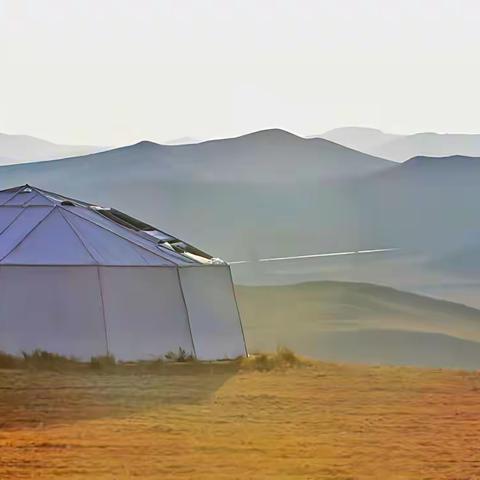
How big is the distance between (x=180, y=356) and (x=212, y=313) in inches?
64.2

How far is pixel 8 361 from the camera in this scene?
16.6m

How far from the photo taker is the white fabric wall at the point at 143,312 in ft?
57.6

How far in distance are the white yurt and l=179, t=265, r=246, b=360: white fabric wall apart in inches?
1.0

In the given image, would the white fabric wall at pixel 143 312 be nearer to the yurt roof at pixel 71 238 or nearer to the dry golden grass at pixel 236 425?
the yurt roof at pixel 71 238

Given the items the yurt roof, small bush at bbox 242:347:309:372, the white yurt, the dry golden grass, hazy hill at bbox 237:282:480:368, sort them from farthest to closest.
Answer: hazy hill at bbox 237:282:480:368
the yurt roof
small bush at bbox 242:347:309:372
the white yurt
the dry golden grass

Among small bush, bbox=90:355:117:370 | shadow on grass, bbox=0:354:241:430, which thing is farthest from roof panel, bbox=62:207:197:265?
small bush, bbox=90:355:117:370

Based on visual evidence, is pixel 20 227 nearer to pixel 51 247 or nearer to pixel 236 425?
pixel 51 247

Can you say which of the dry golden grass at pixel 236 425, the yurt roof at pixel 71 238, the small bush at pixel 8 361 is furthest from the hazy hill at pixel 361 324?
the dry golden grass at pixel 236 425

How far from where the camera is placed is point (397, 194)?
56.2 meters

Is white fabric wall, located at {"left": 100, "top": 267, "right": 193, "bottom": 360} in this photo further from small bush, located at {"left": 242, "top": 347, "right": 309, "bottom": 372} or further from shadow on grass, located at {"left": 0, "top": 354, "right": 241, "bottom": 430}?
small bush, located at {"left": 242, "top": 347, "right": 309, "bottom": 372}

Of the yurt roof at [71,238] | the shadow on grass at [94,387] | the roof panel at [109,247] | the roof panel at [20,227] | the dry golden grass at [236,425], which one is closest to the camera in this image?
the dry golden grass at [236,425]

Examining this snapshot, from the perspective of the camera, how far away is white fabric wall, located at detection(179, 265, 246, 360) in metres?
18.4

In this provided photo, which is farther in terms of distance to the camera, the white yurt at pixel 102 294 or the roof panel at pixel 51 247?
the roof panel at pixel 51 247

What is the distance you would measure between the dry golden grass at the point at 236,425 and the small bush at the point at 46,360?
63cm
